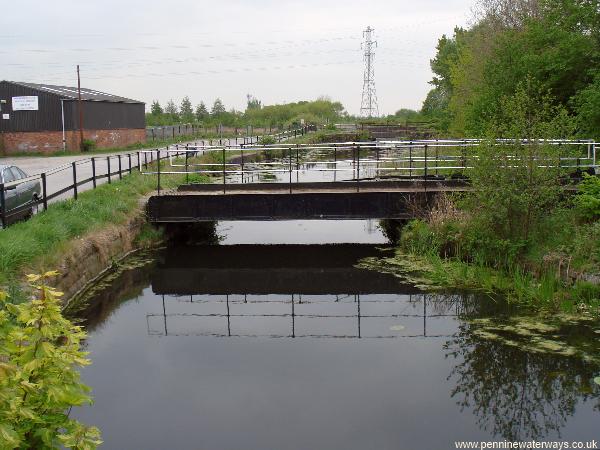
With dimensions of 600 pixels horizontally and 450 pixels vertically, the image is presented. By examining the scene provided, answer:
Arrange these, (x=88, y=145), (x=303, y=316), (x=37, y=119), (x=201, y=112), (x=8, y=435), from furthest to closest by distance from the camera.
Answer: (x=201, y=112) → (x=88, y=145) → (x=37, y=119) → (x=303, y=316) → (x=8, y=435)

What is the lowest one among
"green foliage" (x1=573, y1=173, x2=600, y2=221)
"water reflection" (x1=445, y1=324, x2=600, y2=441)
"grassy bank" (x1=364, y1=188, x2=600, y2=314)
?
"water reflection" (x1=445, y1=324, x2=600, y2=441)

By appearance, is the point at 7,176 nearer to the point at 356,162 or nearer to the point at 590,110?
the point at 356,162

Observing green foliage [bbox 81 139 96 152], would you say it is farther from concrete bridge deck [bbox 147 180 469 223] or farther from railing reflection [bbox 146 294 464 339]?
railing reflection [bbox 146 294 464 339]

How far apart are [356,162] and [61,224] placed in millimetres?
10625

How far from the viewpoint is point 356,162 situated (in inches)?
863

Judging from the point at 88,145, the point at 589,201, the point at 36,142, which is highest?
the point at 36,142

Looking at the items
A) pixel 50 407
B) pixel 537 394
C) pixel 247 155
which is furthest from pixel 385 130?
pixel 50 407

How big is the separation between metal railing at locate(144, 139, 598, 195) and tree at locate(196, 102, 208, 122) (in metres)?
32.6

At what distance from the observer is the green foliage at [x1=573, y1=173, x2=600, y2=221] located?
543 inches

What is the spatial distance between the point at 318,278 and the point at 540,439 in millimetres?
8023

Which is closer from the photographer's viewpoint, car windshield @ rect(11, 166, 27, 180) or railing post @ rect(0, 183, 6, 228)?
railing post @ rect(0, 183, 6, 228)

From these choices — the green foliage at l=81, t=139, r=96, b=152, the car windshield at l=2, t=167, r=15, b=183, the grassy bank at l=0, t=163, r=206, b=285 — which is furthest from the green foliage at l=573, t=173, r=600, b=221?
the green foliage at l=81, t=139, r=96, b=152

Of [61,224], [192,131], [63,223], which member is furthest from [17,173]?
[192,131]

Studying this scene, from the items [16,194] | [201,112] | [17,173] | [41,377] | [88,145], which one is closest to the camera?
[41,377]
